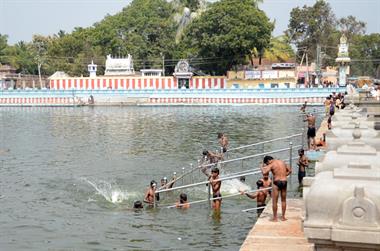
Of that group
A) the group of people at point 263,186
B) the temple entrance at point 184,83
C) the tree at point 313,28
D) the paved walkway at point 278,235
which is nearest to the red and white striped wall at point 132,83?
the temple entrance at point 184,83

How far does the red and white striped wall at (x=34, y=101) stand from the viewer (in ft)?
235

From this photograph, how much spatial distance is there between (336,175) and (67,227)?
35.7ft

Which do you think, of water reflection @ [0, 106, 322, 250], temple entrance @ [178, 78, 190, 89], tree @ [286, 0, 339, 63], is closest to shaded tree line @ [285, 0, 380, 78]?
tree @ [286, 0, 339, 63]

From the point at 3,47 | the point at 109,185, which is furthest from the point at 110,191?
the point at 3,47

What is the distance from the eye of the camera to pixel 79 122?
4747 cm

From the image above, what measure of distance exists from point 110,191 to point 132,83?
59.0 meters

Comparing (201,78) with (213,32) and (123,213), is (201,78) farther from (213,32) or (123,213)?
(123,213)

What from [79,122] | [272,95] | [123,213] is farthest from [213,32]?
[123,213]

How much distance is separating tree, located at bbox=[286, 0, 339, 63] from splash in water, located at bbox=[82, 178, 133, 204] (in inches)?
2782

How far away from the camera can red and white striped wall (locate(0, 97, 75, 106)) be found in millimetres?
71500

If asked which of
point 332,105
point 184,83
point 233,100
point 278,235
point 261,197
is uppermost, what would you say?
point 184,83

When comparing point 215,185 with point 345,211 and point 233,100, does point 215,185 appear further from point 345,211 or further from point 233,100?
point 233,100

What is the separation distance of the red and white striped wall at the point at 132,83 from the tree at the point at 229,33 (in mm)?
2553

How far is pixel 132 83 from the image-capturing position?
3036 inches
